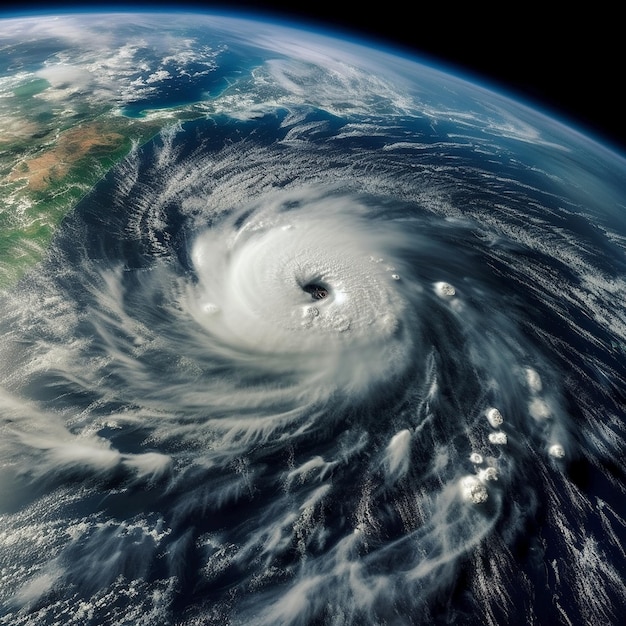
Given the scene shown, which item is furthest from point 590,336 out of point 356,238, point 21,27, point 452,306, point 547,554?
point 21,27

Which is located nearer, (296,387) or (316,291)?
(296,387)

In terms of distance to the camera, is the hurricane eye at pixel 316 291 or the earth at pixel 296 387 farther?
the hurricane eye at pixel 316 291

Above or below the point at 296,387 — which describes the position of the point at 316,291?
below

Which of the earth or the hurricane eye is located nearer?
the earth
